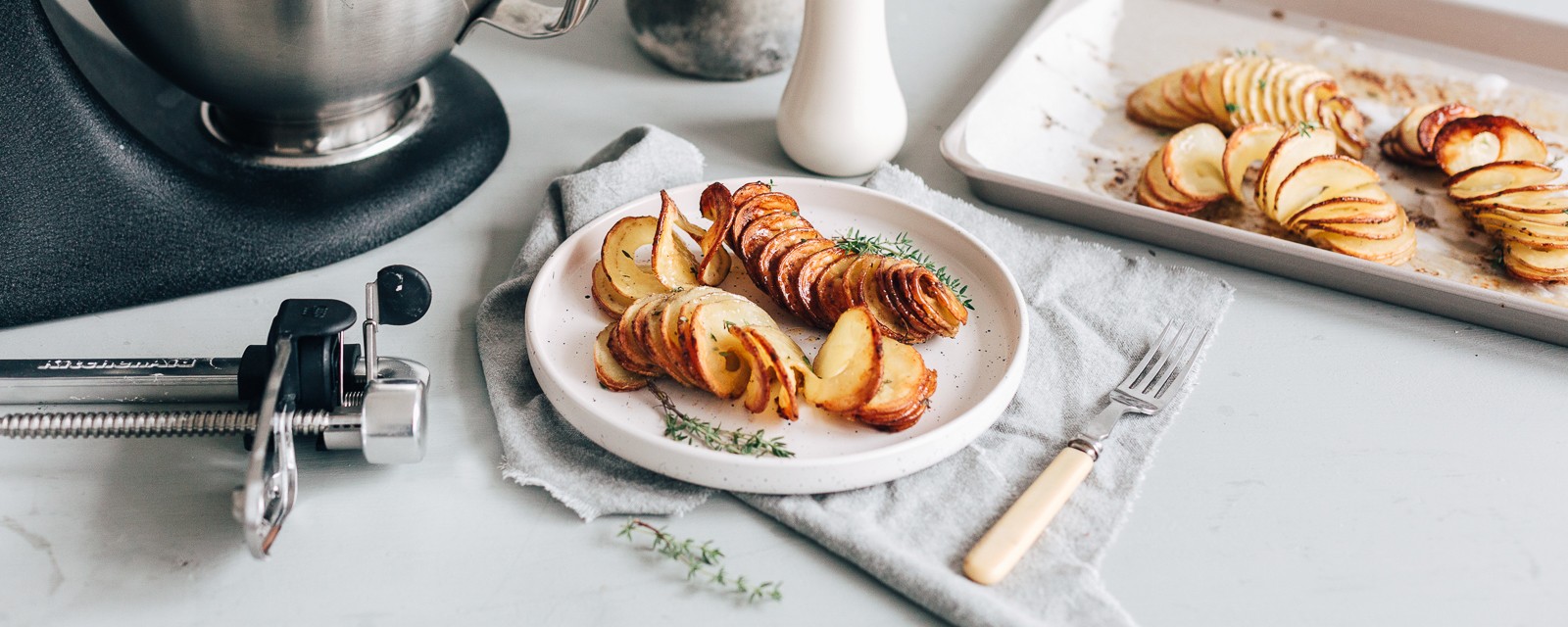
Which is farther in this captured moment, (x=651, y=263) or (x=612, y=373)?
(x=651, y=263)

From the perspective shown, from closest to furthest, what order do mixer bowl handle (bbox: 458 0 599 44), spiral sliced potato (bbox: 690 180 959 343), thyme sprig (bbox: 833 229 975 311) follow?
spiral sliced potato (bbox: 690 180 959 343) < thyme sprig (bbox: 833 229 975 311) < mixer bowl handle (bbox: 458 0 599 44)

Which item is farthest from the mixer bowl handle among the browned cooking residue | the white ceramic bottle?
the browned cooking residue

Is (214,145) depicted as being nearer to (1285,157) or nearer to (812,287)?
(812,287)

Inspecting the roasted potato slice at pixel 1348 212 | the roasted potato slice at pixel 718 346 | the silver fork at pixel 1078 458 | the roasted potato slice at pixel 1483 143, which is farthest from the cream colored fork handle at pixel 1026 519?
the roasted potato slice at pixel 1483 143

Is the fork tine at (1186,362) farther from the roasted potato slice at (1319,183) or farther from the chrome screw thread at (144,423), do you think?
the chrome screw thread at (144,423)

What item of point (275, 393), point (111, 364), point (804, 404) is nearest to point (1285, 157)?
point (804, 404)

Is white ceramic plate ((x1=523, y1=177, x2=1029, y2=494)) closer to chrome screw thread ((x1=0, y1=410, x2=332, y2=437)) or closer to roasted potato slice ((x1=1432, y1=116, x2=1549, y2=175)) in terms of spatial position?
chrome screw thread ((x1=0, y1=410, x2=332, y2=437))
